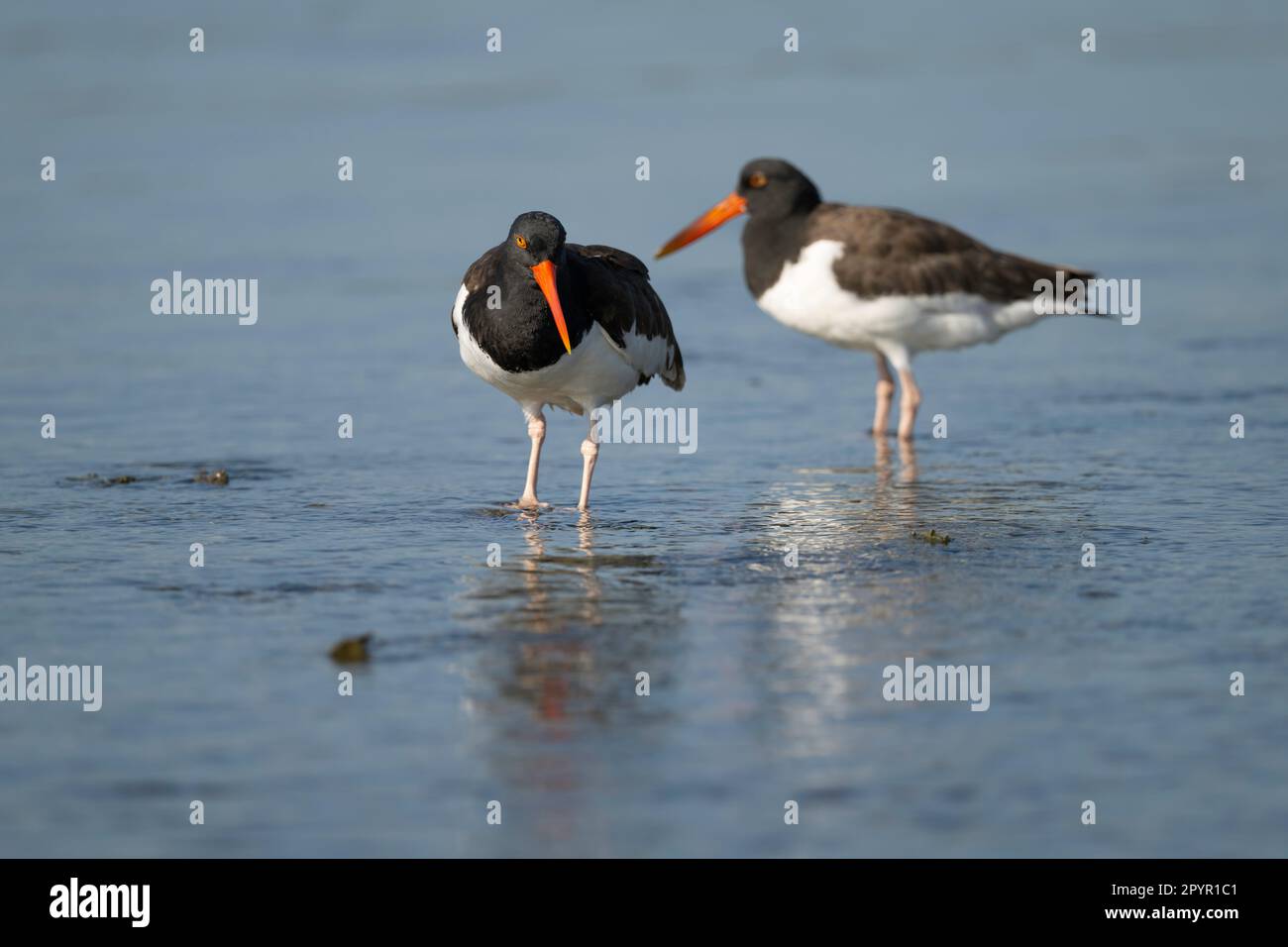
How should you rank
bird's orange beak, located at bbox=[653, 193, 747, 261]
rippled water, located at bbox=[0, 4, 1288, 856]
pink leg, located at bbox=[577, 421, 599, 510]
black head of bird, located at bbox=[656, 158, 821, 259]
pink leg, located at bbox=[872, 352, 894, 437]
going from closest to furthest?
rippled water, located at bbox=[0, 4, 1288, 856] < pink leg, located at bbox=[577, 421, 599, 510] < pink leg, located at bbox=[872, 352, 894, 437] < black head of bird, located at bbox=[656, 158, 821, 259] < bird's orange beak, located at bbox=[653, 193, 747, 261]

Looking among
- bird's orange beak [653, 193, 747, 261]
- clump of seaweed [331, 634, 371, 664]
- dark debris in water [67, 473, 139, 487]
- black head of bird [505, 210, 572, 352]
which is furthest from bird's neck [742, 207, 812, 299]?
clump of seaweed [331, 634, 371, 664]

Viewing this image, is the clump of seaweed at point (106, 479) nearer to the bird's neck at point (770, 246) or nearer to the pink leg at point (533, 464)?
the pink leg at point (533, 464)

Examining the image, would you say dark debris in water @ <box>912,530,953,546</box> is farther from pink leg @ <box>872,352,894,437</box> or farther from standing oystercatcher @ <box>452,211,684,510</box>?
pink leg @ <box>872,352,894,437</box>

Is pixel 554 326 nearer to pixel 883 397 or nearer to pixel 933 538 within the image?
pixel 933 538

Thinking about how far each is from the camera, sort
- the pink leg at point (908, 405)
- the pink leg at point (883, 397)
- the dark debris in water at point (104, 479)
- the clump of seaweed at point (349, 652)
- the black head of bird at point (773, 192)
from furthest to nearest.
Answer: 1. the black head of bird at point (773, 192)
2. the pink leg at point (883, 397)
3. the pink leg at point (908, 405)
4. the dark debris in water at point (104, 479)
5. the clump of seaweed at point (349, 652)

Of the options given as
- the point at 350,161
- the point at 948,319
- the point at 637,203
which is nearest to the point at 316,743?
the point at 948,319

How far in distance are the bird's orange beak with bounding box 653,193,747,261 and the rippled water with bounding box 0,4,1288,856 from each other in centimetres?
77

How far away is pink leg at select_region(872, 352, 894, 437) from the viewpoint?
10734mm

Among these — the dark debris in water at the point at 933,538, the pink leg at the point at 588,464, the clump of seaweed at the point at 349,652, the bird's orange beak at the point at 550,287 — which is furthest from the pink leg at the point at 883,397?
the clump of seaweed at the point at 349,652

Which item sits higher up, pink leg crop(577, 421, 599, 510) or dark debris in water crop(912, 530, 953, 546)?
pink leg crop(577, 421, 599, 510)

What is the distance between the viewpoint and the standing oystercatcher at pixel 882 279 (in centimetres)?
1082

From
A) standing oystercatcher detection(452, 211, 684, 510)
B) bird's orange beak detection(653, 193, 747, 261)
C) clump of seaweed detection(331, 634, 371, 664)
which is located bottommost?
clump of seaweed detection(331, 634, 371, 664)

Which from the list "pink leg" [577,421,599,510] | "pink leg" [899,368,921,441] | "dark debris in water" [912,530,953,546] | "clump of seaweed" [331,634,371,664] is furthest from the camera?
"pink leg" [899,368,921,441]

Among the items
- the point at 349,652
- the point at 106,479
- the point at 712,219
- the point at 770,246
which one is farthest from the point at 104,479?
the point at 712,219
